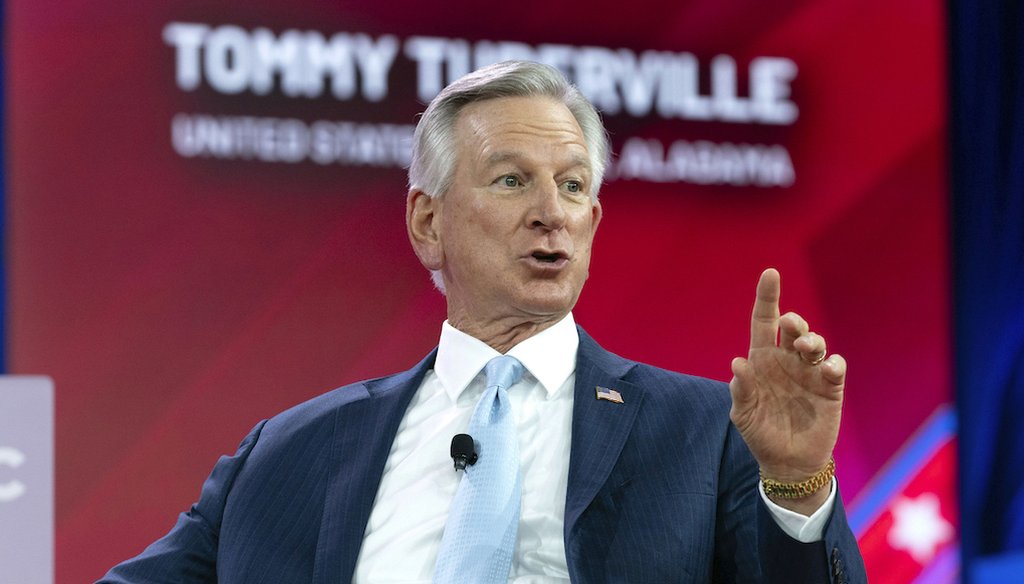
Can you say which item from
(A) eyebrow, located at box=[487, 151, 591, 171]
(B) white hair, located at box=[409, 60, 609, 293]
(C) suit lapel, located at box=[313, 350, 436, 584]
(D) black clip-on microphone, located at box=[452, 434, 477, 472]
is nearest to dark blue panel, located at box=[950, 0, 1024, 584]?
(B) white hair, located at box=[409, 60, 609, 293]

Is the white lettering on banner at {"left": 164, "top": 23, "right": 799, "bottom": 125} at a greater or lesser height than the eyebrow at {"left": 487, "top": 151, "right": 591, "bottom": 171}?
greater

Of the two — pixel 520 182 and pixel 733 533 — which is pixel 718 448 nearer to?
pixel 733 533

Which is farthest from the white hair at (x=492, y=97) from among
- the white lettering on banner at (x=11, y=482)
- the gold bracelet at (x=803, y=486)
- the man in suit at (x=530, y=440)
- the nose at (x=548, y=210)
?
the white lettering on banner at (x=11, y=482)

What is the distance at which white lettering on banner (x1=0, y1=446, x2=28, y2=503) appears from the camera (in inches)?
76.5

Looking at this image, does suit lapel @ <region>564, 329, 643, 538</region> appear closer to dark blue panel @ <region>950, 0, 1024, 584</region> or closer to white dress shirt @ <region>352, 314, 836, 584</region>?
white dress shirt @ <region>352, 314, 836, 584</region>

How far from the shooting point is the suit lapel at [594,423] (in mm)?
2041

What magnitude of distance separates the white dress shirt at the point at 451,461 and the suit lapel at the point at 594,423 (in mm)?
43

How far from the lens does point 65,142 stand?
3.35 metres

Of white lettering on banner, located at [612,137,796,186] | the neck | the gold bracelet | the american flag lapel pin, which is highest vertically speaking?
white lettering on banner, located at [612,137,796,186]

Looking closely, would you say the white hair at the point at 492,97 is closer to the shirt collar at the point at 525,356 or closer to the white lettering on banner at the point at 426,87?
the shirt collar at the point at 525,356

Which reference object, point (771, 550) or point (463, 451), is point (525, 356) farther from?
point (771, 550)

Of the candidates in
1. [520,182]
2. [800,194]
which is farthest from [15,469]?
[800,194]

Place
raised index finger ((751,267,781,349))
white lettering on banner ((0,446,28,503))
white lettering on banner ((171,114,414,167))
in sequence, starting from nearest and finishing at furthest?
raised index finger ((751,267,781,349))
white lettering on banner ((0,446,28,503))
white lettering on banner ((171,114,414,167))

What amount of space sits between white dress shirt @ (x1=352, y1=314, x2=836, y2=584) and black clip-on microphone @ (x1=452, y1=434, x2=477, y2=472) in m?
0.08
